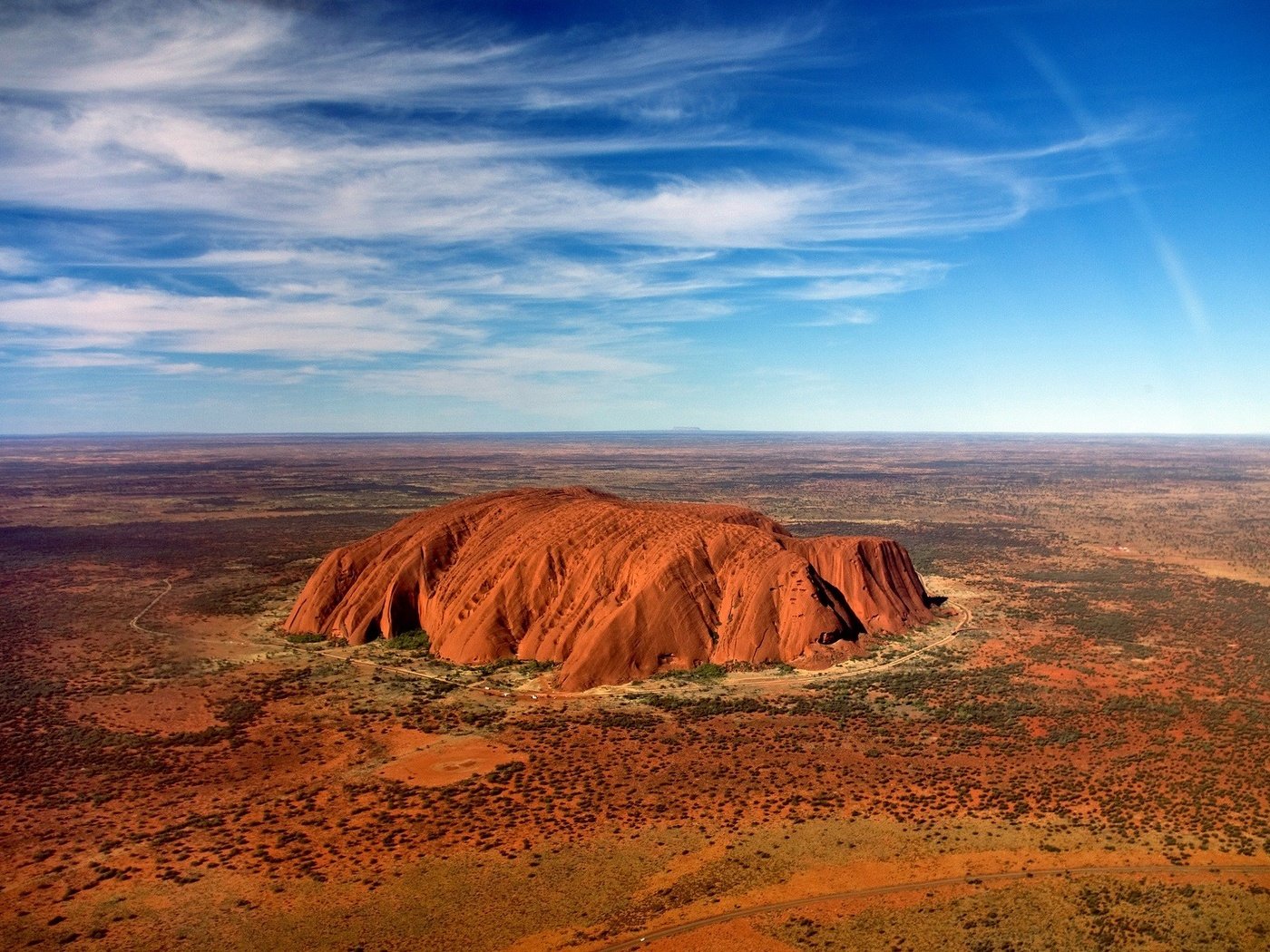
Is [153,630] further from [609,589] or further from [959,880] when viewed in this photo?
[959,880]

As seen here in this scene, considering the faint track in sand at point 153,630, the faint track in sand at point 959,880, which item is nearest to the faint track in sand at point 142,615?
the faint track in sand at point 153,630

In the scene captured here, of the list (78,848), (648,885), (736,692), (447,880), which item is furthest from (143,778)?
(736,692)

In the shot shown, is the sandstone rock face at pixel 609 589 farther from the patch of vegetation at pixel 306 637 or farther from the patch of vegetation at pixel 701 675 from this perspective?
the patch of vegetation at pixel 701 675

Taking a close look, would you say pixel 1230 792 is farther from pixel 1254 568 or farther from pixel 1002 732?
pixel 1254 568

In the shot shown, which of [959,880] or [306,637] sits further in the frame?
[306,637]

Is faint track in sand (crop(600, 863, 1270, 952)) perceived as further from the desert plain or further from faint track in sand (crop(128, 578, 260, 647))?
faint track in sand (crop(128, 578, 260, 647))

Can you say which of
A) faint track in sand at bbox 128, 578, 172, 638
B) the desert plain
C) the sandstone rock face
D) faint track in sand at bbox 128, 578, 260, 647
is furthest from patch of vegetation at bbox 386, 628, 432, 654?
faint track in sand at bbox 128, 578, 172, 638

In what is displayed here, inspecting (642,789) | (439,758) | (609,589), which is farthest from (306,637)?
(642,789)
